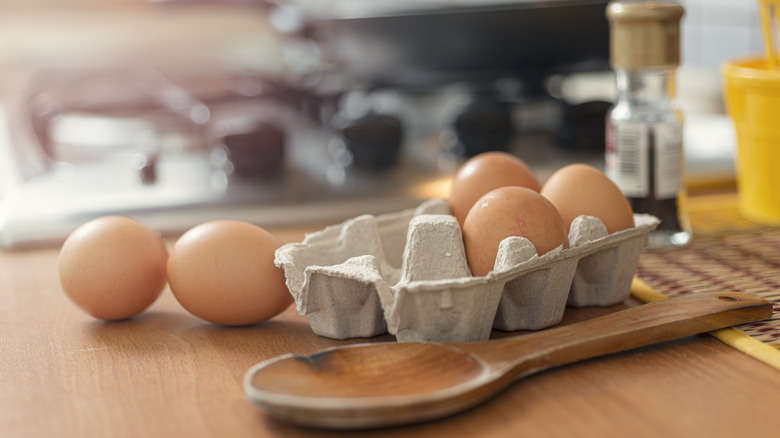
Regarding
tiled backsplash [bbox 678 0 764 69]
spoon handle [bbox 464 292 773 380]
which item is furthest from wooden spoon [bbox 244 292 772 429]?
tiled backsplash [bbox 678 0 764 69]

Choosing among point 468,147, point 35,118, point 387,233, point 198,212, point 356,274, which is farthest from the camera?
point 35,118

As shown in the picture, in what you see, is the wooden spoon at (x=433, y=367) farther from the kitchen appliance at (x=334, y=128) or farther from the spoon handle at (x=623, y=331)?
the kitchen appliance at (x=334, y=128)

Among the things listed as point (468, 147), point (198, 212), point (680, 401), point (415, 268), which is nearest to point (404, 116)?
point (468, 147)

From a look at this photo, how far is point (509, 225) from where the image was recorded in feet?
1.86

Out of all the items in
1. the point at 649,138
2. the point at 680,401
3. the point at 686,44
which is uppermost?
the point at 686,44

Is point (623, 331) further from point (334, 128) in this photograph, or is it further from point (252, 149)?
point (334, 128)

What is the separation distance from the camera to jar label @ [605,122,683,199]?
76 centimetres

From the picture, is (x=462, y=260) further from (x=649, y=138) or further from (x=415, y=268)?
(x=649, y=138)

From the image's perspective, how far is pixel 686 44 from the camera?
1646mm

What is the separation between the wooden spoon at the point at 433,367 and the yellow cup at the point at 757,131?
32 cm

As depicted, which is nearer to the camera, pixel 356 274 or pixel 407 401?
pixel 407 401

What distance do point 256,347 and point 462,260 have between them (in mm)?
162

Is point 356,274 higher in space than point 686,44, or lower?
lower

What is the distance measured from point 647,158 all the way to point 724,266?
12 cm
